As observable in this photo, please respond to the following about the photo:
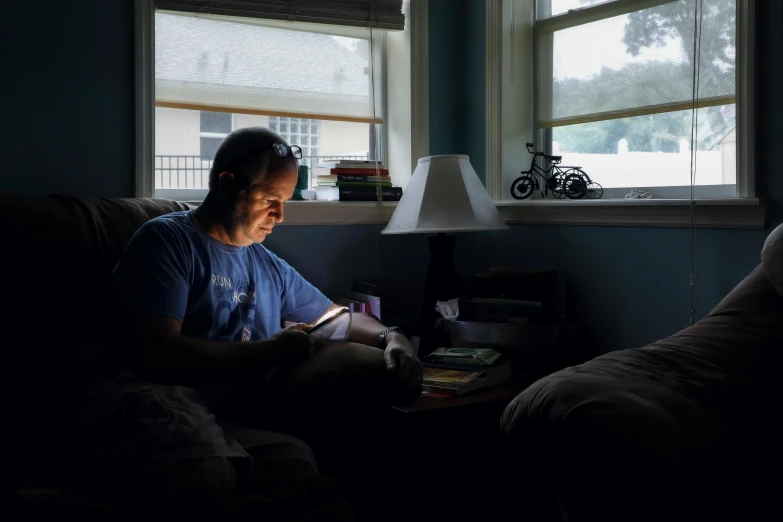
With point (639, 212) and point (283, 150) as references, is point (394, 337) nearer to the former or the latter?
point (283, 150)

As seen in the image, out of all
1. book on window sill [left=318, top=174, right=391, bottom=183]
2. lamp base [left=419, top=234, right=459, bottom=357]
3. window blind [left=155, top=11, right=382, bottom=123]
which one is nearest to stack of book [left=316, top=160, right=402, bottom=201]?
book on window sill [left=318, top=174, right=391, bottom=183]

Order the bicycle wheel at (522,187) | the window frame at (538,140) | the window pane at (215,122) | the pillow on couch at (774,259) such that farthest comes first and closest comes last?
the bicycle wheel at (522,187) → the window pane at (215,122) → the window frame at (538,140) → the pillow on couch at (774,259)

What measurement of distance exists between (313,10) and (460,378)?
1.55 metres

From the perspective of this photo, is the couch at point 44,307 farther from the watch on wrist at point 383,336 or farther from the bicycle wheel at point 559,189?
the bicycle wheel at point 559,189

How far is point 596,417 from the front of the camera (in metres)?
1.38

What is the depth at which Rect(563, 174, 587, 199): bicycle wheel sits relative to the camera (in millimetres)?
2684

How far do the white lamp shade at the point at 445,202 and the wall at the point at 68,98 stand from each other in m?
0.97

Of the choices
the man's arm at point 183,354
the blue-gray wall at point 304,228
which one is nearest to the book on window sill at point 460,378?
the man's arm at point 183,354

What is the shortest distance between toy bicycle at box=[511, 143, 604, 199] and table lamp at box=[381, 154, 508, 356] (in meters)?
0.35

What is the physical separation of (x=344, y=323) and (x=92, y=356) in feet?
2.14

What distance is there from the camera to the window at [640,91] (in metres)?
2.24

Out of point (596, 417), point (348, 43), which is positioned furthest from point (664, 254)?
point (348, 43)

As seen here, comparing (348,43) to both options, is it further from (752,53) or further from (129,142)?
(752,53)

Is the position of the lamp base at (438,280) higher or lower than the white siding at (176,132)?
lower
